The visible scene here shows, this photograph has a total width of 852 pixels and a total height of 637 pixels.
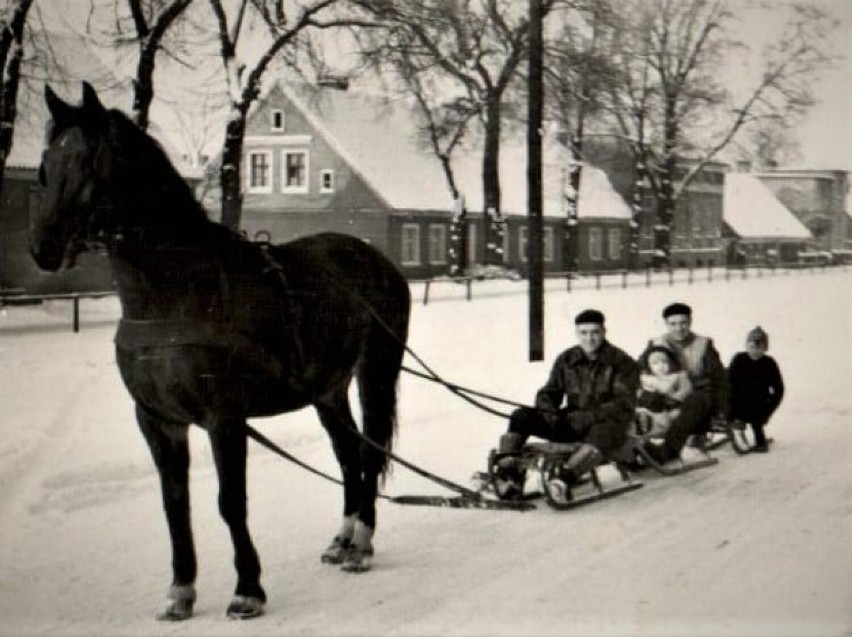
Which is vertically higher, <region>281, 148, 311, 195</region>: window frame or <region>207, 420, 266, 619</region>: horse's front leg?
<region>281, 148, 311, 195</region>: window frame

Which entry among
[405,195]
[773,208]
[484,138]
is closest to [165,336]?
[405,195]

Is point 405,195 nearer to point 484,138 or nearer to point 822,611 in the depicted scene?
point 484,138

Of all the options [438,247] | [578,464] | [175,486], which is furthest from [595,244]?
[175,486]

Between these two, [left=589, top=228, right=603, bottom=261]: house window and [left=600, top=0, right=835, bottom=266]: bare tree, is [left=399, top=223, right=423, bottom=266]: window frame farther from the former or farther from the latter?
[left=600, top=0, right=835, bottom=266]: bare tree

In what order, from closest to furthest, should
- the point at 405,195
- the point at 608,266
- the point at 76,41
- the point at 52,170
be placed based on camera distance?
the point at 52,170 → the point at 76,41 → the point at 405,195 → the point at 608,266

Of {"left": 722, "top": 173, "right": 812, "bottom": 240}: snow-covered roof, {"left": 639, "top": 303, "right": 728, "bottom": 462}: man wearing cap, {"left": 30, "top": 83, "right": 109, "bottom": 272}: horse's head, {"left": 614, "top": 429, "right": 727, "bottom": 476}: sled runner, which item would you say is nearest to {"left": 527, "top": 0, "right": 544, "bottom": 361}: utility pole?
{"left": 614, "top": 429, "right": 727, "bottom": 476}: sled runner

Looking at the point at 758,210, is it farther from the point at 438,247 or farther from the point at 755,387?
the point at 438,247

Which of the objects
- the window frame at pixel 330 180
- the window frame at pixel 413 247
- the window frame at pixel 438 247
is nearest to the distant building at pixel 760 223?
the window frame at pixel 438 247
